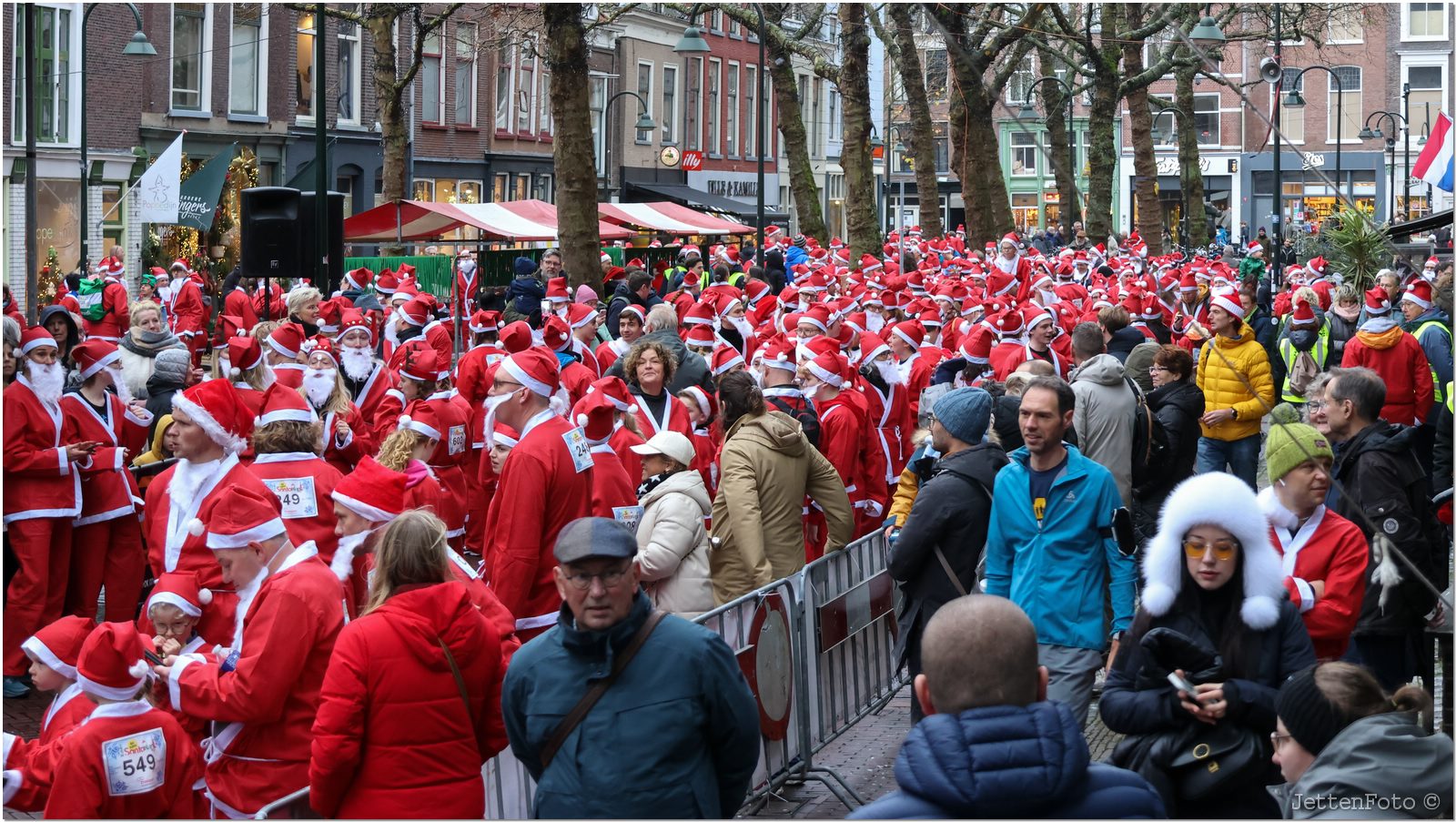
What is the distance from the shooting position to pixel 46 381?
8984 mm

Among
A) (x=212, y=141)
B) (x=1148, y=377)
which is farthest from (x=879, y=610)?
(x=212, y=141)

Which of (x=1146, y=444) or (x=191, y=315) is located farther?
(x=191, y=315)

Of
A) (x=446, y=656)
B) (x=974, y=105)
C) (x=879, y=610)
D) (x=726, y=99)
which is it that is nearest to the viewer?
(x=446, y=656)

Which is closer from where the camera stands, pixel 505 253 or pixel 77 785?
pixel 77 785

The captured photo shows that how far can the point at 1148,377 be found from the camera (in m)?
11.5

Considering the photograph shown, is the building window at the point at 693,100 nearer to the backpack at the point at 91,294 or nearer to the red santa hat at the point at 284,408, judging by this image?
the backpack at the point at 91,294

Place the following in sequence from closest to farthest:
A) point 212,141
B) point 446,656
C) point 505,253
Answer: point 446,656, point 505,253, point 212,141

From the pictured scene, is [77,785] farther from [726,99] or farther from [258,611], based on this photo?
[726,99]

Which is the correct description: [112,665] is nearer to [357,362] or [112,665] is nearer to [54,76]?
[357,362]

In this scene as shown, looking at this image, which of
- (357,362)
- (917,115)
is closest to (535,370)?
(357,362)

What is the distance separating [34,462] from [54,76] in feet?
93.0

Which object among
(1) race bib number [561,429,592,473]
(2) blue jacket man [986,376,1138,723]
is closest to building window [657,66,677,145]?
(1) race bib number [561,429,592,473]

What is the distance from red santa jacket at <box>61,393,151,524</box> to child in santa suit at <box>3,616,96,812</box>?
411cm

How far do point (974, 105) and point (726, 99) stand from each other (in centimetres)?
3390
